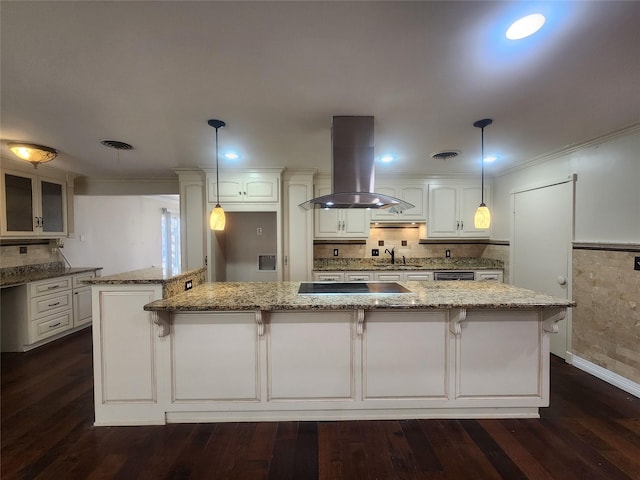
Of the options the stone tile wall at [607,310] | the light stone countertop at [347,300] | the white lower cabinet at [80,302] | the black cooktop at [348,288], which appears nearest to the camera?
the light stone countertop at [347,300]

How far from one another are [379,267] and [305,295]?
7.20 ft

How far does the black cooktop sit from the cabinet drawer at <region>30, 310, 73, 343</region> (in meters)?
3.37

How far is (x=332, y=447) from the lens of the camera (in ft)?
5.96

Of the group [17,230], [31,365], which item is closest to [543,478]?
[31,365]

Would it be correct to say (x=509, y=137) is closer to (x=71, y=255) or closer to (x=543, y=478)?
(x=543, y=478)

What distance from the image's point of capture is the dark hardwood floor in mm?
1630

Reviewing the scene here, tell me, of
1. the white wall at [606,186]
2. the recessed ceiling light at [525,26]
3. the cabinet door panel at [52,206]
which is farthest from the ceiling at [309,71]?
the cabinet door panel at [52,206]

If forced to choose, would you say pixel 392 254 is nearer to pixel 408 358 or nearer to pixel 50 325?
pixel 408 358

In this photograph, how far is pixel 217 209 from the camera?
2.32 metres

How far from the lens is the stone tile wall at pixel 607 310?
2.39 metres

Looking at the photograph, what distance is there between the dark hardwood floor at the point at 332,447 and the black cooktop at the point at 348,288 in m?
0.94

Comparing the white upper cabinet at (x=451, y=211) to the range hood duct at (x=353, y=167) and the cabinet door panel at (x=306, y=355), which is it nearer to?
the range hood duct at (x=353, y=167)

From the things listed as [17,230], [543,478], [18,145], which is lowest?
[543,478]

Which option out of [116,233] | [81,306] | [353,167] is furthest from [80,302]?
[353,167]
